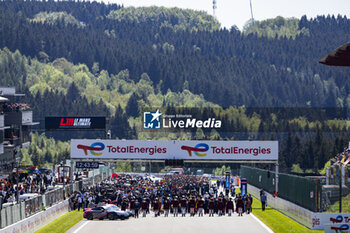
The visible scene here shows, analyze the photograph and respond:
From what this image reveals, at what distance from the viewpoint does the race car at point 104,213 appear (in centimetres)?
4206

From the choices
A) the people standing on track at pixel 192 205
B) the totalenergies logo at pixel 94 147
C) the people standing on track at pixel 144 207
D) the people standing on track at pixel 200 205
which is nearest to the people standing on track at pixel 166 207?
the people standing on track at pixel 144 207

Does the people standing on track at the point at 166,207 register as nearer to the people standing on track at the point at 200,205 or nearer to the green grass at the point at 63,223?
the people standing on track at the point at 200,205

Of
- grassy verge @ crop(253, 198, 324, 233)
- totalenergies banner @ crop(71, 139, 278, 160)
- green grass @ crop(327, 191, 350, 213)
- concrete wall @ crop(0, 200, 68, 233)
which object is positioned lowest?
grassy verge @ crop(253, 198, 324, 233)

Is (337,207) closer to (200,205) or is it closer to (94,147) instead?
(200,205)

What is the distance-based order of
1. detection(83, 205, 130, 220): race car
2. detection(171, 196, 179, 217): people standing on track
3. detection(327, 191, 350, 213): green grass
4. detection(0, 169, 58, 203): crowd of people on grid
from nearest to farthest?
detection(327, 191, 350, 213): green grass
detection(83, 205, 130, 220): race car
detection(171, 196, 179, 217): people standing on track
detection(0, 169, 58, 203): crowd of people on grid

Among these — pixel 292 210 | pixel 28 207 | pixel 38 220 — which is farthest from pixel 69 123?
pixel 28 207

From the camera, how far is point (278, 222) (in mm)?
39562

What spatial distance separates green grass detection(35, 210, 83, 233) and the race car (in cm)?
63

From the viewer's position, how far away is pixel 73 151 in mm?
55156

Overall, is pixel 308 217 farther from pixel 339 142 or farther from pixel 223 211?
pixel 339 142

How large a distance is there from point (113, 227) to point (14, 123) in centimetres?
5338

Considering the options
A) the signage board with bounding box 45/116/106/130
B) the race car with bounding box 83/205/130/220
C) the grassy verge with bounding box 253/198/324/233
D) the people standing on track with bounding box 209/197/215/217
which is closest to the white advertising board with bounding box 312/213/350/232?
the grassy verge with bounding box 253/198/324/233

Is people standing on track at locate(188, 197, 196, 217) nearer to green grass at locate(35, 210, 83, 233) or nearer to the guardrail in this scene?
green grass at locate(35, 210, 83, 233)

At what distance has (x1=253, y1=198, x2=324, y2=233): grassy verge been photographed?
3556cm
